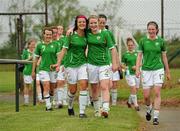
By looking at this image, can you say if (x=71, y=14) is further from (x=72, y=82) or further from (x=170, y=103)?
(x=72, y=82)

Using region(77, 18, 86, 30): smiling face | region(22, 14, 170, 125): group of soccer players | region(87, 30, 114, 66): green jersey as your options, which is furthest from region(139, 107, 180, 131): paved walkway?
region(77, 18, 86, 30): smiling face

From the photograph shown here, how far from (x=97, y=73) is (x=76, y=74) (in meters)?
0.44

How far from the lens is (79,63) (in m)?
12.2

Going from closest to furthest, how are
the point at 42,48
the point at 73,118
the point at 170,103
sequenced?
1. the point at 73,118
2. the point at 42,48
3. the point at 170,103

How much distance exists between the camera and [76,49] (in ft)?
40.0

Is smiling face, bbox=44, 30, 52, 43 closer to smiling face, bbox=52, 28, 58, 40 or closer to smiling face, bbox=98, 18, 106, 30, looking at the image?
smiling face, bbox=52, 28, 58, 40

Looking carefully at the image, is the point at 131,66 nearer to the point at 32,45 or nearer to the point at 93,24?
the point at 32,45

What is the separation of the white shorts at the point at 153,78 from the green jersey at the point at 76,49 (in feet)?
5.04

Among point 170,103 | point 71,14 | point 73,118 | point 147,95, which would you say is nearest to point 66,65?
point 73,118

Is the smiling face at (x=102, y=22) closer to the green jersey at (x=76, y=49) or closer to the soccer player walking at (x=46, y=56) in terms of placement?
the green jersey at (x=76, y=49)

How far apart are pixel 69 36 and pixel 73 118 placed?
5.47 feet

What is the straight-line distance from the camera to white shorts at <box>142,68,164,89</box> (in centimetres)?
1271

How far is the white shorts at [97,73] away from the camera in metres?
12.0

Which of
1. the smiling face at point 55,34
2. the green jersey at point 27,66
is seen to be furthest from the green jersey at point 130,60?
the green jersey at point 27,66
